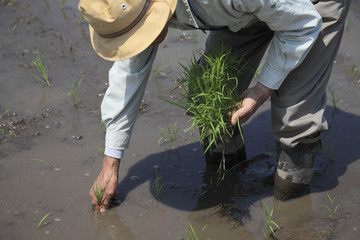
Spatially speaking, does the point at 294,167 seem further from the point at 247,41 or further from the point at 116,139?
the point at 116,139

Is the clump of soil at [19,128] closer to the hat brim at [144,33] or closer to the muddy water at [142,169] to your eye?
the muddy water at [142,169]

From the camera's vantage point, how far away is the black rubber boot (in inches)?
115

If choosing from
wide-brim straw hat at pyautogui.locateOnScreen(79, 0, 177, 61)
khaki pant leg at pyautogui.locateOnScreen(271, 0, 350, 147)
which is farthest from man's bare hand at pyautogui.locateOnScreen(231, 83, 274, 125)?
wide-brim straw hat at pyautogui.locateOnScreen(79, 0, 177, 61)

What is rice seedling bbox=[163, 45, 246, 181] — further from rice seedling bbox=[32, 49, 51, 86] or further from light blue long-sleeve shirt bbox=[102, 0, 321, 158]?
rice seedling bbox=[32, 49, 51, 86]

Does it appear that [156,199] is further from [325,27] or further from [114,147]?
[325,27]

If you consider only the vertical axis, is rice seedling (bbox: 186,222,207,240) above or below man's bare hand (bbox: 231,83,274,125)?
below

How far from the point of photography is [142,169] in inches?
135

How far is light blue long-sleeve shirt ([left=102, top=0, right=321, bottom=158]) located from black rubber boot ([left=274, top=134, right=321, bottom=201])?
0.49 m

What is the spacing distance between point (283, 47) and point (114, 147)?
1018 millimetres

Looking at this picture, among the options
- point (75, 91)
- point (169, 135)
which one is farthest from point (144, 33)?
point (75, 91)

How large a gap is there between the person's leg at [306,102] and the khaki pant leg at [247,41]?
32 centimetres

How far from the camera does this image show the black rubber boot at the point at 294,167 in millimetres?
2912

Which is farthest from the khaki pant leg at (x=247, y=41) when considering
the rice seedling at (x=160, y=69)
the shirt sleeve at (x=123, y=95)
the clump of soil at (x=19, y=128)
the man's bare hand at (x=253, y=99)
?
the clump of soil at (x=19, y=128)

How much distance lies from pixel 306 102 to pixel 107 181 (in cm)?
116
